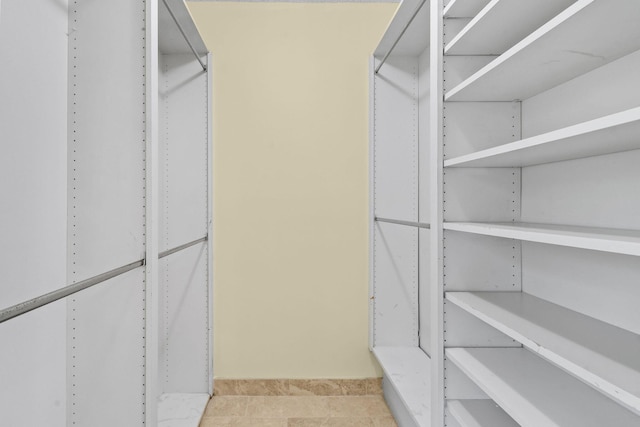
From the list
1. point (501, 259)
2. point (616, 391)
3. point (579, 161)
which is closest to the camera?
point (616, 391)

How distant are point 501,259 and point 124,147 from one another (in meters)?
1.34

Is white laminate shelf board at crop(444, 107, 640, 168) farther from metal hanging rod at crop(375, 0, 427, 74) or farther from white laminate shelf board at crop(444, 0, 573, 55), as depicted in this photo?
metal hanging rod at crop(375, 0, 427, 74)

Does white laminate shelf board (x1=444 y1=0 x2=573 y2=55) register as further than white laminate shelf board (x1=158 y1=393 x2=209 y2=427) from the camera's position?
No

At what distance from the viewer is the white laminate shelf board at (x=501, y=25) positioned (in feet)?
3.33

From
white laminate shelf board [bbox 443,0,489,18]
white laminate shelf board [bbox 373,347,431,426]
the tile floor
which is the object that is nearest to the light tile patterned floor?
the tile floor

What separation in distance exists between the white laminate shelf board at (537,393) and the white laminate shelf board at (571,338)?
16 centimetres

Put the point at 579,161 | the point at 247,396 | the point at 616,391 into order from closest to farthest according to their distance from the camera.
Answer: the point at 616,391 < the point at 579,161 < the point at 247,396

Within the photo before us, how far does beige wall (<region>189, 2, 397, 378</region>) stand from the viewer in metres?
2.26

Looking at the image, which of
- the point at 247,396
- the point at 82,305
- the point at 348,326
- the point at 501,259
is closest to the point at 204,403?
the point at 247,396

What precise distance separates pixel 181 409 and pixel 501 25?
7.24 ft

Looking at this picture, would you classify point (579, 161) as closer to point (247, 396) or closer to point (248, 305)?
point (248, 305)

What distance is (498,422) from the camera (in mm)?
1186

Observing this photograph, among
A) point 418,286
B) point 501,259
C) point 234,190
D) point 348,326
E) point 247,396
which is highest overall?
point 234,190

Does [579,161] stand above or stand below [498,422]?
above
